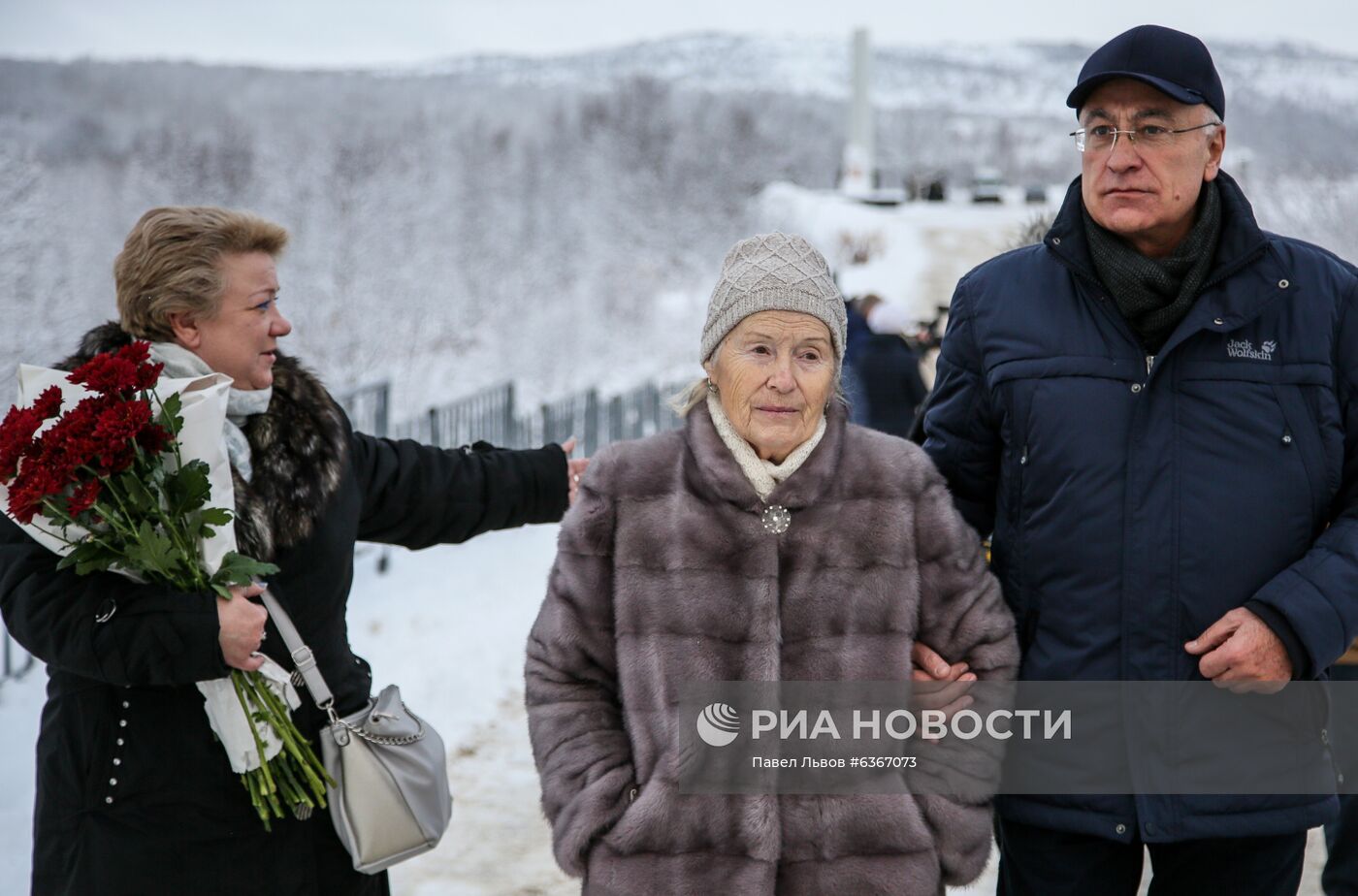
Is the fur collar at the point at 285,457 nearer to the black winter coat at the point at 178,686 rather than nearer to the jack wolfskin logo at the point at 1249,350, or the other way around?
the black winter coat at the point at 178,686

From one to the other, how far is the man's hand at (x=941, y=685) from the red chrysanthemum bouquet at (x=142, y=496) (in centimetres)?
111

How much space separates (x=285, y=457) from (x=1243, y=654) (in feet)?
5.58

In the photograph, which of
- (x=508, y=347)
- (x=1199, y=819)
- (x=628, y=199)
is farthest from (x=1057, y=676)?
(x=628, y=199)

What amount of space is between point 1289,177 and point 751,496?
146 feet

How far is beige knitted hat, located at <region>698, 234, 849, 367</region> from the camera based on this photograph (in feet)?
6.35

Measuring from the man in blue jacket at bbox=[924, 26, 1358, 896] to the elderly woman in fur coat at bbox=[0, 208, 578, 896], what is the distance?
1.30 m

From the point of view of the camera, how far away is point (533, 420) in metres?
14.5

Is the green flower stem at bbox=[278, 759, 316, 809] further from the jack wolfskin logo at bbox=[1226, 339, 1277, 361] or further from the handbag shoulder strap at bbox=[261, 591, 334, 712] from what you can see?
the jack wolfskin logo at bbox=[1226, 339, 1277, 361]

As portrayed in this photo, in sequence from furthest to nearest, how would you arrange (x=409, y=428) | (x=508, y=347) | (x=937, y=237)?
(x=508, y=347) < (x=937, y=237) < (x=409, y=428)

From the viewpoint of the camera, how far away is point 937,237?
33.4m

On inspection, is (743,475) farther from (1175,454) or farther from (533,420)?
(533,420)

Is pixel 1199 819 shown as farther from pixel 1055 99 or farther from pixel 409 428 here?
pixel 1055 99

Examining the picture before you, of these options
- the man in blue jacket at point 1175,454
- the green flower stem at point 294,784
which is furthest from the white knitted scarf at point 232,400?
the man in blue jacket at point 1175,454

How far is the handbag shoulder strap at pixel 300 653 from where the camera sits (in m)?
2.16
